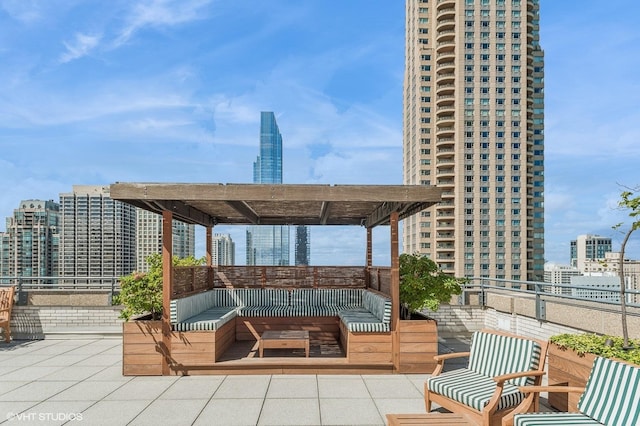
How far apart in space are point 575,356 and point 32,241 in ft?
257

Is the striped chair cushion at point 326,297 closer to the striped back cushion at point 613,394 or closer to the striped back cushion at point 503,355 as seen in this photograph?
the striped back cushion at point 503,355

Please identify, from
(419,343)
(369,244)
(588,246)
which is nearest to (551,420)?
(419,343)

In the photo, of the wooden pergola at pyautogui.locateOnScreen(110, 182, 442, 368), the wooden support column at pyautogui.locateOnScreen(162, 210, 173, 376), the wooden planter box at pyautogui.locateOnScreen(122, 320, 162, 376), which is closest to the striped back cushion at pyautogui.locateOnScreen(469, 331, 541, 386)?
the wooden pergola at pyautogui.locateOnScreen(110, 182, 442, 368)

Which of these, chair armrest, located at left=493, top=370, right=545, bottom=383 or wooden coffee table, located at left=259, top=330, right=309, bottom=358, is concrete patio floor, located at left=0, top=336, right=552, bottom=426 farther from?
chair armrest, located at left=493, top=370, right=545, bottom=383

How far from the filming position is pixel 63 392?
5746 millimetres

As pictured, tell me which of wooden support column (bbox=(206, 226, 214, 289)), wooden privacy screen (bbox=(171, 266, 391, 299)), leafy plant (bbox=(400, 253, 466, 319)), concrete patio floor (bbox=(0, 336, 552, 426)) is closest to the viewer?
concrete patio floor (bbox=(0, 336, 552, 426))

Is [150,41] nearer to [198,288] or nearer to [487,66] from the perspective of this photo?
[198,288]

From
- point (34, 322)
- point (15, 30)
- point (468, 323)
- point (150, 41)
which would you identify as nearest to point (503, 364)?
point (468, 323)

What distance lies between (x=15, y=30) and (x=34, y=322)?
9.44m

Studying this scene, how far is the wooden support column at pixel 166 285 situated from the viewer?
21.7 feet

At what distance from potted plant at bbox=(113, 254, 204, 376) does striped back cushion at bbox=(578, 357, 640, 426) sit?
5868 millimetres

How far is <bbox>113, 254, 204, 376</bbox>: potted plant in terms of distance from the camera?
21.5 ft

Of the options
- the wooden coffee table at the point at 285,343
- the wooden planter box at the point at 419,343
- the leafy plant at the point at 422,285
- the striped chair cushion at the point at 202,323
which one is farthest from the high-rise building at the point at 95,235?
the wooden planter box at the point at 419,343

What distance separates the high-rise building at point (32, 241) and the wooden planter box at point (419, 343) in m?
72.7
